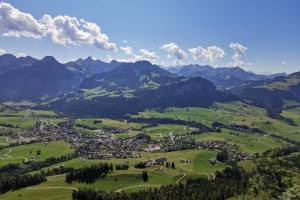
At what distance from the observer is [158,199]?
18912 cm

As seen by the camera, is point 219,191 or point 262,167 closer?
point 262,167

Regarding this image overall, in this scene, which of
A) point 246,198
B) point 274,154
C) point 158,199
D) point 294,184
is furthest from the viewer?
point 158,199

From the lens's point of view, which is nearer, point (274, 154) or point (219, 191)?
point (274, 154)

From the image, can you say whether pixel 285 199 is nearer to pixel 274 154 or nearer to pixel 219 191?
pixel 274 154

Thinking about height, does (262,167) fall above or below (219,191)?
above

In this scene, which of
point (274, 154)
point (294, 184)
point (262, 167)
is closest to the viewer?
point (294, 184)

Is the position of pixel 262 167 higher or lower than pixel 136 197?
higher

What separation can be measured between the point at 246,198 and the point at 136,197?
128670mm

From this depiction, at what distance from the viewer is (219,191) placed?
634 ft

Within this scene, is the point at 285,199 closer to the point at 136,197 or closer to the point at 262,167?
the point at 262,167

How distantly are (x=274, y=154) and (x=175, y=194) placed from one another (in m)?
109

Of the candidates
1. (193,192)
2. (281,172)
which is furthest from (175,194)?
(281,172)

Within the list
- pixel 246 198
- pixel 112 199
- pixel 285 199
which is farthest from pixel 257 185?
pixel 112 199

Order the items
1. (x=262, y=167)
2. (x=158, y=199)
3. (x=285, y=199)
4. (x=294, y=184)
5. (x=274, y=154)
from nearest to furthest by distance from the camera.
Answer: (x=285, y=199)
(x=294, y=184)
(x=262, y=167)
(x=274, y=154)
(x=158, y=199)
